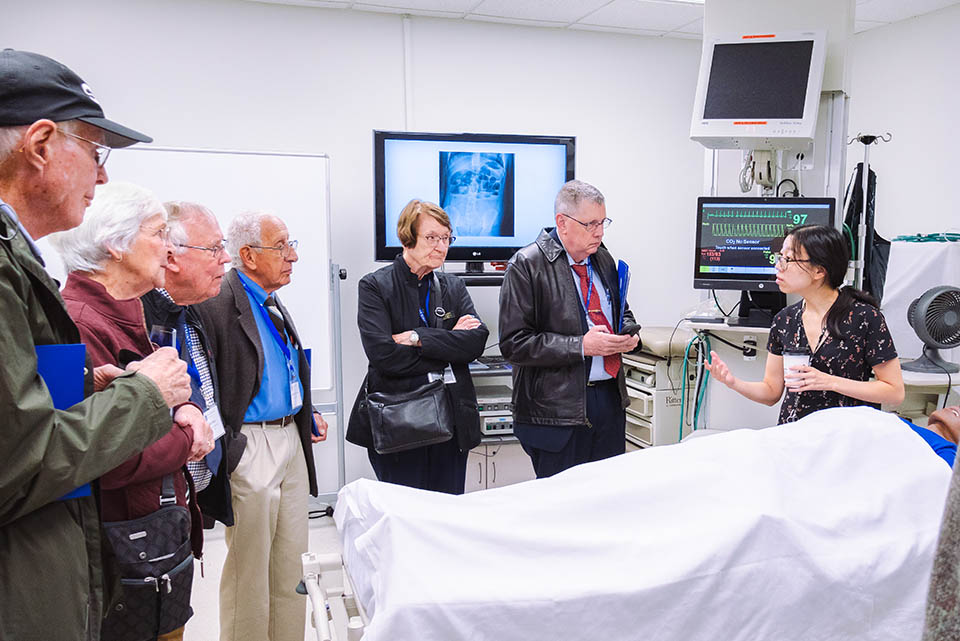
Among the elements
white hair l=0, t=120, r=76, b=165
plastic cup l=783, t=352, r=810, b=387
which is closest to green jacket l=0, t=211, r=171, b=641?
white hair l=0, t=120, r=76, b=165

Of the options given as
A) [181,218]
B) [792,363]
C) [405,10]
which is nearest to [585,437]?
[792,363]

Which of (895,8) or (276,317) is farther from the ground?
(895,8)

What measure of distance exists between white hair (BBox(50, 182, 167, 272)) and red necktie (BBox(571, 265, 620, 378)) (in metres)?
1.46

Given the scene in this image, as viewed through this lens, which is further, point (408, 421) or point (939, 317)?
point (939, 317)

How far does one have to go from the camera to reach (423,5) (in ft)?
12.7

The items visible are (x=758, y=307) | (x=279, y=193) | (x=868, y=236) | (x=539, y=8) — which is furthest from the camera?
(x=539, y=8)

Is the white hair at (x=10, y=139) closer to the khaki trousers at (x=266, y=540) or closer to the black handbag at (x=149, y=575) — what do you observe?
the black handbag at (x=149, y=575)

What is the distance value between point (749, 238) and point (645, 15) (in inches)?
72.3

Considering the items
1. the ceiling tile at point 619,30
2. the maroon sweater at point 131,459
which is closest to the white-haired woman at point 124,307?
the maroon sweater at point 131,459

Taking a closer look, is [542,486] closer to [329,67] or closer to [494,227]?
[494,227]

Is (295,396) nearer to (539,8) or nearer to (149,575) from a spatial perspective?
(149,575)

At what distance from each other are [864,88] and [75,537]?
4.88 meters

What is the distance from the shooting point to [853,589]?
4.63ft

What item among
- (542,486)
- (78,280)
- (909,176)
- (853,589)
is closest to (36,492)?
(78,280)
